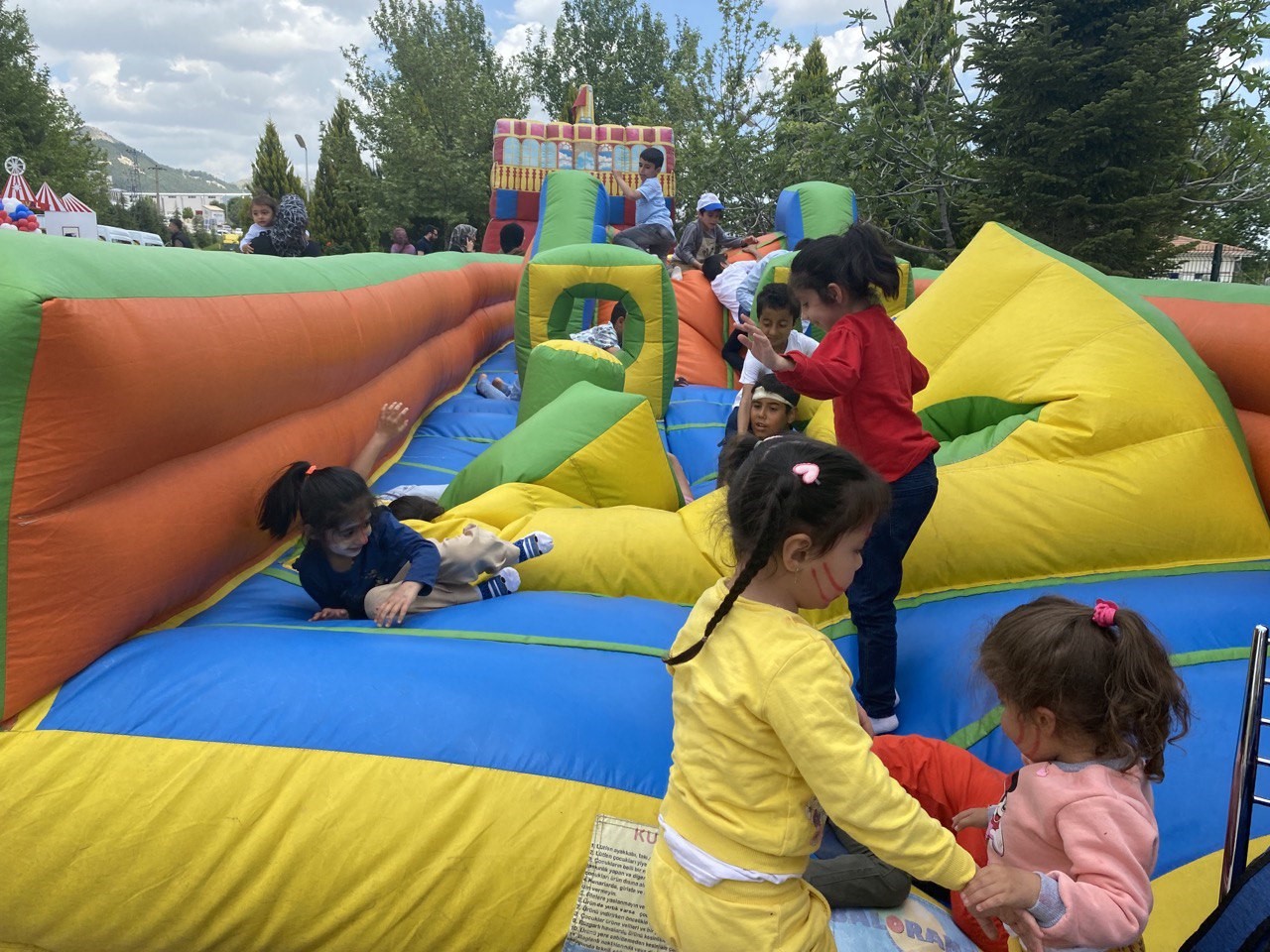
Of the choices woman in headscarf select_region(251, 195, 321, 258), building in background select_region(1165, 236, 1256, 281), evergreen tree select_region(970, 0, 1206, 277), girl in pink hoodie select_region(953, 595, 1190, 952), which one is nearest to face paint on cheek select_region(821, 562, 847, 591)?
girl in pink hoodie select_region(953, 595, 1190, 952)

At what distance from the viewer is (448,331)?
530 centimetres

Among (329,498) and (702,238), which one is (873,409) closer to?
(329,498)

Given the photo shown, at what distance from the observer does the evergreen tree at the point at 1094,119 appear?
7980mm

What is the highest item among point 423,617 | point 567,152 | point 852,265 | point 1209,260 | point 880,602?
point 567,152

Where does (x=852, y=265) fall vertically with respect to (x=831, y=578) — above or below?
above

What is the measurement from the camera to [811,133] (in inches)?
435

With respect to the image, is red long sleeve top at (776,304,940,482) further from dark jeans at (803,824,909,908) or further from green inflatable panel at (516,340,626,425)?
green inflatable panel at (516,340,626,425)

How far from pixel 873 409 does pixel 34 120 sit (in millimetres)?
23446

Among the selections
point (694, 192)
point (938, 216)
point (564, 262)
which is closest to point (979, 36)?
point (938, 216)

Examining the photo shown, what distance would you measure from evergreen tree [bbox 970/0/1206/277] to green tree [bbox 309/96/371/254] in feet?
58.0

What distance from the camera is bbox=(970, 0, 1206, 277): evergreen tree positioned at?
7980 mm

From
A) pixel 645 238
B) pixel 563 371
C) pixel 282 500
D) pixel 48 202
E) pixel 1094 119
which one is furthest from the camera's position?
pixel 48 202

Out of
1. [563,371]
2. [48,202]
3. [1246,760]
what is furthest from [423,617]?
[48,202]

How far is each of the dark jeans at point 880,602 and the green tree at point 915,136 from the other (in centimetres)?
841
